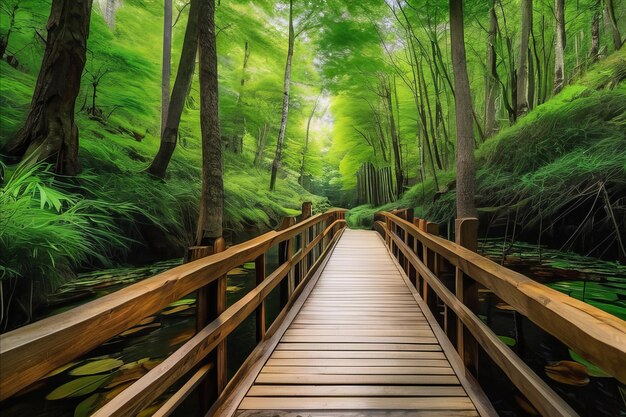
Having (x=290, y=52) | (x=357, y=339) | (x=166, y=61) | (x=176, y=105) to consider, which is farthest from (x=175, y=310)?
(x=290, y=52)

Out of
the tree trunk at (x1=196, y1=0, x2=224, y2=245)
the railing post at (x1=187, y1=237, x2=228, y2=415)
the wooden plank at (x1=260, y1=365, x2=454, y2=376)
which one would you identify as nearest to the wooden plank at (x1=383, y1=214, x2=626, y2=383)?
the wooden plank at (x1=260, y1=365, x2=454, y2=376)

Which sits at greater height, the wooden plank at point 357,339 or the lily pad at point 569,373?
the wooden plank at point 357,339

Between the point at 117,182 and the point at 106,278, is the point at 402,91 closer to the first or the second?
the point at 117,182

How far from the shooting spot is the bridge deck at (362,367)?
6.17 ft

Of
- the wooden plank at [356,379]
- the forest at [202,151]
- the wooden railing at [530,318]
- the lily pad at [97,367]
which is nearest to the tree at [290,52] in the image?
the forest at [202,151]

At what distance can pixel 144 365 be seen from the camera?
3.05 meters

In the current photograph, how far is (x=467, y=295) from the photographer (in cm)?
229

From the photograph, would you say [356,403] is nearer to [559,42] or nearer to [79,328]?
[79,328]

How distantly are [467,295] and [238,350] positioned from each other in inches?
106

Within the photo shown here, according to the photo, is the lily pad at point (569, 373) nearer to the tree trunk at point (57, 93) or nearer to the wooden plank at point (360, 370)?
the wooden plank at point (360, 370)

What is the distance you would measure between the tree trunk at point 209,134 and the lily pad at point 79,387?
2.77 meters

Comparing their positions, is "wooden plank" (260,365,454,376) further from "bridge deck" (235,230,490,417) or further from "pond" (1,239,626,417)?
"pond" (1,239,626,417)

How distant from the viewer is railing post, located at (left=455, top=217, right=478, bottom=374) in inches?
87.4

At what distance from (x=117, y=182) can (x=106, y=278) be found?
225cm
